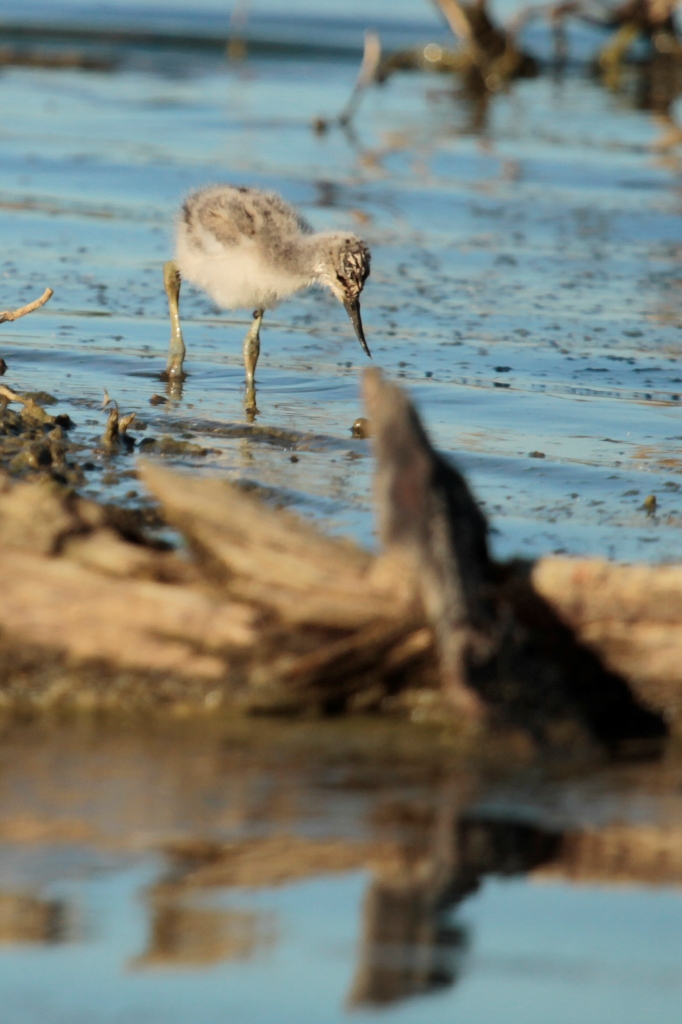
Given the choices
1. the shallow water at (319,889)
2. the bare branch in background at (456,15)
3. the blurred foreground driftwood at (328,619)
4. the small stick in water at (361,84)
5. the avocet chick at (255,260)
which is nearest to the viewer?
the shallow water at (319,889)

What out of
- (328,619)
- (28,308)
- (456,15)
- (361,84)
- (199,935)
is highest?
(456,15)

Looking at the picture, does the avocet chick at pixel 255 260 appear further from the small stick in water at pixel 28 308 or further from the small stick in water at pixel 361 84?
the small stick in water at pixel 361 84

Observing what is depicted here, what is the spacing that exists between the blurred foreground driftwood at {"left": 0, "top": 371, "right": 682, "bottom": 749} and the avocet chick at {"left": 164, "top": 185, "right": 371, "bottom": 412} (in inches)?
133

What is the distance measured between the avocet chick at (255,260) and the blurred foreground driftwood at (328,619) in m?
3.37

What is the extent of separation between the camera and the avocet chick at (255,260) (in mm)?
7078

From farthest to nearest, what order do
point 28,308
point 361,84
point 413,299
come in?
point 361,84 < point 413,299 < point 28,308

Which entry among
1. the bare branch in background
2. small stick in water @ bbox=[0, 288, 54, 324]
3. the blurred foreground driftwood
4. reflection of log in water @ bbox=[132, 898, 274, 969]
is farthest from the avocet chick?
the bare branch in background

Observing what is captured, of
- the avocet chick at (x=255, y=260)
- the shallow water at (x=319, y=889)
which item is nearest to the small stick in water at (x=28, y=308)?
the avocet chick at (x=255, y=260)

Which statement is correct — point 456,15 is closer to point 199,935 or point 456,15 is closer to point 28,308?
point 28,308

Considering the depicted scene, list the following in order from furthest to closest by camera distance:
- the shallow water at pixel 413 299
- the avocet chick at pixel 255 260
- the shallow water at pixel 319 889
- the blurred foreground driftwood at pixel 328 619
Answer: the avocet chick at pixel 255 260 → the shallow water at pixel 413 299 → the blurred foreground driftwood at pixel 328 619 → the shallow water at pixel 319 889

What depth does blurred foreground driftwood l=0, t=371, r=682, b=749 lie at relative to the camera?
134 inches

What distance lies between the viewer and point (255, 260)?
707 cm

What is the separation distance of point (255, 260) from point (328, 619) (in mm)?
3906

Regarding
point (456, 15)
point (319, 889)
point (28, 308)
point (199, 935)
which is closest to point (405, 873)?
point (319, 889)
